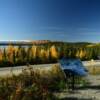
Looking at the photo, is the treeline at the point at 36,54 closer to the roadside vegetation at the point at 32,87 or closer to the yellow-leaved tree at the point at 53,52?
the yellow-leaved tree at the point at 53,52

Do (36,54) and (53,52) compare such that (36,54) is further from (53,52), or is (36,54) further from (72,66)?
(72,66)

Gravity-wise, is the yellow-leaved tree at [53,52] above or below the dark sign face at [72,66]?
below

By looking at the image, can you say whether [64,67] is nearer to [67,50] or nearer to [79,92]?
[79,92]

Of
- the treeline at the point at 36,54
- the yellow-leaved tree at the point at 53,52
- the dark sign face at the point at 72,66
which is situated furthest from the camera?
the yellow-leaved tree at the point at 53,52

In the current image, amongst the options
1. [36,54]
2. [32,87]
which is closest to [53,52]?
[36,54]

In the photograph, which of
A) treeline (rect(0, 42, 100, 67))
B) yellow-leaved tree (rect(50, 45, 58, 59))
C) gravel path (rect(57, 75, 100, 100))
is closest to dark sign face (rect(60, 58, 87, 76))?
gravel path (rect(57, 75, 100, 100))

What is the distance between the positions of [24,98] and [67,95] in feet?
10.1

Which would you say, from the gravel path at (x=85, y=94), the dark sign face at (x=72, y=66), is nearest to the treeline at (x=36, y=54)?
Result: the dark sign face at (x=72, y=66)

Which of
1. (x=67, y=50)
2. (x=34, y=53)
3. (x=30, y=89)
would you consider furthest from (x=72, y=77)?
(x=67, y=50)

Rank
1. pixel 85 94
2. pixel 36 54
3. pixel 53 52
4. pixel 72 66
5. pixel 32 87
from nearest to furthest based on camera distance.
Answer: pixel 32 87
pixel 85 94
pixel 72 66
pixel 36 54
pixel 53 52

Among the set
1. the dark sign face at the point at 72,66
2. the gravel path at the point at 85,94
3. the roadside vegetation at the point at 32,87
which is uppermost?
the dark sign face at the point at 72,66

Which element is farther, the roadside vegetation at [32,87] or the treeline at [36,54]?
the treeline at [36,54]

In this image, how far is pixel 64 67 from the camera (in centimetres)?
1664

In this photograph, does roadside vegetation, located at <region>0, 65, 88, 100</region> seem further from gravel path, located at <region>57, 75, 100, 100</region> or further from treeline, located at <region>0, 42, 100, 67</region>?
treeline, located at <region>0, 42, 100, 67</region>
